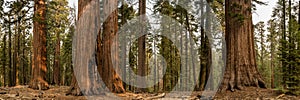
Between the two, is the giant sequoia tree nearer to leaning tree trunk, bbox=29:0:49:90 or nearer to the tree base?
the tree base

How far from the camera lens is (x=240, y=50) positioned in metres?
8.73

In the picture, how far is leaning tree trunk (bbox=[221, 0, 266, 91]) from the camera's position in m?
8.51

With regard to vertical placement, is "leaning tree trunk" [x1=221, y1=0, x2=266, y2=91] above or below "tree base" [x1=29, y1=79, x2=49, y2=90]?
above

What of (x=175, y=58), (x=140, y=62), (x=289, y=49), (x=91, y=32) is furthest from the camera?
(x=175, y=58)

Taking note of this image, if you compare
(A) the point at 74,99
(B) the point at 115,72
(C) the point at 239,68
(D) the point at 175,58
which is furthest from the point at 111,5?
(D) the point at 175,58

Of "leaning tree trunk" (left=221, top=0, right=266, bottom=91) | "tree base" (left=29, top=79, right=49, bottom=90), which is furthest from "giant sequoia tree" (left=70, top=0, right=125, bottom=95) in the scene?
"leaning tree trunk" (left=221, top=0, right=266, bottom=91)

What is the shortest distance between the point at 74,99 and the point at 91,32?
212 centimetres

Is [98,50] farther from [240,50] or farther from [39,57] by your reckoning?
[240,50]

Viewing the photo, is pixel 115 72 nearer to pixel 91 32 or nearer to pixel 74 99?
pixel 91 32

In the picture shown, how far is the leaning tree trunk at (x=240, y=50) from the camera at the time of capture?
851 centimetres

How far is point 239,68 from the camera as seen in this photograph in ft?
28.2

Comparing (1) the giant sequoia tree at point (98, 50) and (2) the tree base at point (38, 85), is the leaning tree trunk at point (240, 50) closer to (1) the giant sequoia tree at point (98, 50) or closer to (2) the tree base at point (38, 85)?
(1) the giant sequoia tree at point (98, 50)

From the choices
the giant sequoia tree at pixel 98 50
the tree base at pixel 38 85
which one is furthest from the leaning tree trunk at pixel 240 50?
the tree base at pixel 38 85

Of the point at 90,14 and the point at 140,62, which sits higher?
the point at 90,14
